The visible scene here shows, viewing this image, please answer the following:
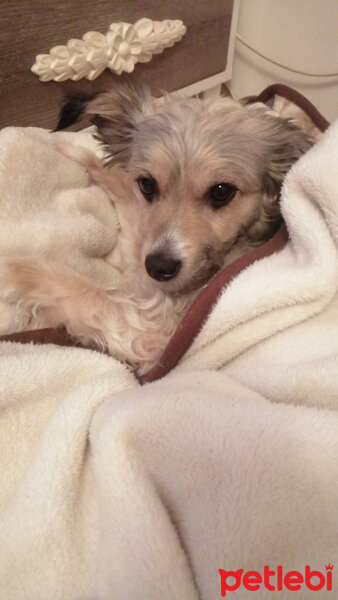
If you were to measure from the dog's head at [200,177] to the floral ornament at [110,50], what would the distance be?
0.16 metres

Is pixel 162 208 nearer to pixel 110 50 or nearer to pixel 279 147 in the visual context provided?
pixel 279 147

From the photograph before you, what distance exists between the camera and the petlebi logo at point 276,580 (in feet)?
1.86

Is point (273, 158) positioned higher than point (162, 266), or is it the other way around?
point (273, 158)

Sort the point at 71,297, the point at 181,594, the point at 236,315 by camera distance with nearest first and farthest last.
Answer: the point at 181,594 → the point at 236,315 → the point at 71,297

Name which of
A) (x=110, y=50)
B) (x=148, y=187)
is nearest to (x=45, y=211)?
(x=148, y=187)

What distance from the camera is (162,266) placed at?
1047mm

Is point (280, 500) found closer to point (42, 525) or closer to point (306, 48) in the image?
point (42, 525)

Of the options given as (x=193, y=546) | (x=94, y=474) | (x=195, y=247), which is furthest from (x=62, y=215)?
(x=193, y=546)

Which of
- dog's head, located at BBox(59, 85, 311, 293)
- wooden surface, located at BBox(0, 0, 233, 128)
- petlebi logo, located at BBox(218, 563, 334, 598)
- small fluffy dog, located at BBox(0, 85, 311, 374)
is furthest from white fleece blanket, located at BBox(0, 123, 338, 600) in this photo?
wooden surface, located at BBox(0, 0, 233, 128)

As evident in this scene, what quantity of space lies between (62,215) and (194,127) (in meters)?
0.45

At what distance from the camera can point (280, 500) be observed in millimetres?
597

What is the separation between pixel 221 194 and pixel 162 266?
0.86 ft

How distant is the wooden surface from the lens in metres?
1.19

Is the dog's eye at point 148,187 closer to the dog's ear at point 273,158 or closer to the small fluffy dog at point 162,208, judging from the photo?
the small fluffy dog at point 162,208
